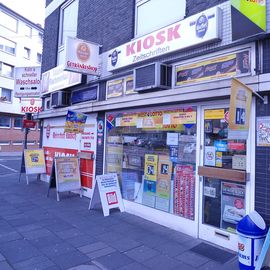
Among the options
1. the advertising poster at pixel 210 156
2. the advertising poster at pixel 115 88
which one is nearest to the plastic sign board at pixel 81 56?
the advertising poster at pixel 115 88

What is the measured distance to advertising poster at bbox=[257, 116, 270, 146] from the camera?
445 centimetres

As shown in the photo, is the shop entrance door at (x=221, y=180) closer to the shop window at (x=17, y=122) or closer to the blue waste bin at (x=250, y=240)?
the blue waste bin at (x=250, y=240)

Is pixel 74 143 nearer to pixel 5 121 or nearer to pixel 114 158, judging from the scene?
pixel 114 158

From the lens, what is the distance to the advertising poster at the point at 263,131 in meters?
4.45

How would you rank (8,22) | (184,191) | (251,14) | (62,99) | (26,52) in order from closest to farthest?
(251,14) → (184,191) → (62,99) → (8,22) → (26,52)

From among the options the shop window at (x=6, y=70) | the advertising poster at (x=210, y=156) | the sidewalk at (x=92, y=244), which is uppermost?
the shop window at (x=6, y=70)

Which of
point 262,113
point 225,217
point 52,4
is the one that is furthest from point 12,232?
point 52,4

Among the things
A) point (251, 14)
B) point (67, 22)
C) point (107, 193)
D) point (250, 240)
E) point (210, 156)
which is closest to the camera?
point (250, 240)

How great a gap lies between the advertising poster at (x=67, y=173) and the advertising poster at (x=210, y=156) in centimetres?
447

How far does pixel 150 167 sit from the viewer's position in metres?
6.70

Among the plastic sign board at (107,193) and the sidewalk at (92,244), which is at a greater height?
the plastic sign board at (107,193)

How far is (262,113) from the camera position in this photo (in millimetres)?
4543

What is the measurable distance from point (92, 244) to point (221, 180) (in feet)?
7.93

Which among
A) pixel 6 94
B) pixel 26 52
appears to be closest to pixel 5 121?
pixel 6 94
